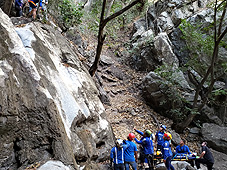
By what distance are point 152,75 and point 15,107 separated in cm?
1134

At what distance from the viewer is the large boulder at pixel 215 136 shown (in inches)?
401

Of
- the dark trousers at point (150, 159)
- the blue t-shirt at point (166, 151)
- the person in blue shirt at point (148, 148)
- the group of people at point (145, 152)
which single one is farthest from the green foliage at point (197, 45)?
the dark trousers at point (150, 159)

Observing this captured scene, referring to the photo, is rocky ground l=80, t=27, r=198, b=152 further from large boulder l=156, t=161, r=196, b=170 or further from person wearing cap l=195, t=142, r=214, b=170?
person wearing cap l=195, t=142, r=214, b=170

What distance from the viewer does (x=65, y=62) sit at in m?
6.72

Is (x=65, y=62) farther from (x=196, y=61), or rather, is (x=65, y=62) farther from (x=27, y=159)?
(x=196, y=61)

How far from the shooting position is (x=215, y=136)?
1051 centimetres

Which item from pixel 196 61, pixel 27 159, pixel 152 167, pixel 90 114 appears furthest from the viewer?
pixel 196 61

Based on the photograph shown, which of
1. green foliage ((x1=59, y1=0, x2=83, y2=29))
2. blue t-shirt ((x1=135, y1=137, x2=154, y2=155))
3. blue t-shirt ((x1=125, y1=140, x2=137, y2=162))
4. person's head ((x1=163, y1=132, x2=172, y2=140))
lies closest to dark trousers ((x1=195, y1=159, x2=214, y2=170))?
person's head ((x1=163, y1=132, x2=172, y2=140))

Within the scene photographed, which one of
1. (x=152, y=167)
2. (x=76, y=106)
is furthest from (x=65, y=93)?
(x=152, y=167)

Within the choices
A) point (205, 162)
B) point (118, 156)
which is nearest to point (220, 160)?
point (205, 162)

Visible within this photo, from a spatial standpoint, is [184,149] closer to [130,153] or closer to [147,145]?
[147,145]

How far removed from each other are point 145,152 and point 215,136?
6.64 m

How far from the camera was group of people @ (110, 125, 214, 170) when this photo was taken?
522 centimetres

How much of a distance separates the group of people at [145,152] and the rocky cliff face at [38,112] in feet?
2.57
